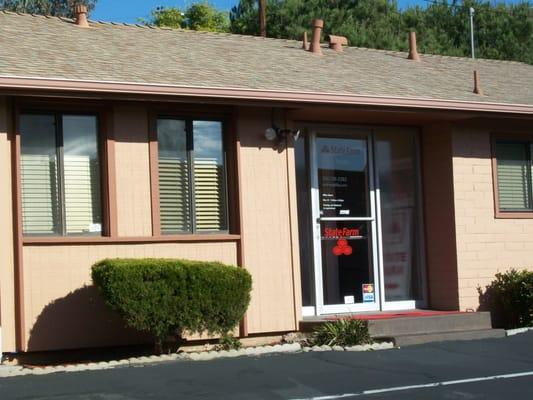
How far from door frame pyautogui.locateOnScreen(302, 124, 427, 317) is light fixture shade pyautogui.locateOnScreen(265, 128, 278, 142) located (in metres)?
1.07

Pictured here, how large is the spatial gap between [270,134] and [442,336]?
3.49 meters

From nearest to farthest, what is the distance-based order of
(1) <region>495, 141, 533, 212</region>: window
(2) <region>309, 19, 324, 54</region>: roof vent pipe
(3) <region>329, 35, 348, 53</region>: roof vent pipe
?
(1) <region>495, 141, 533, 212</region>: window → (2) <region>309, 19, 324, 54</region>: roof vent pipe → (3) <region>329, 35, 348, 53</region>: roof vent pipe

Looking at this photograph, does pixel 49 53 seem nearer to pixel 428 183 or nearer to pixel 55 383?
pixel 55 383

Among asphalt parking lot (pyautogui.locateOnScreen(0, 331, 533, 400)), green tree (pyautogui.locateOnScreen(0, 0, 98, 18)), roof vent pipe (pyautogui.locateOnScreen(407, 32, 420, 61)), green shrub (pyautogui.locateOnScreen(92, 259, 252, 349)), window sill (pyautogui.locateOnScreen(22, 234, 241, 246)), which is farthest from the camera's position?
green tree (pyautogui.locateOnScreen(0, 0, 98, 18))

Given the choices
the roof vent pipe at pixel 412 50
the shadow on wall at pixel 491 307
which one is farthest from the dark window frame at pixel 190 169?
the roof vent pipe at pixel 412 50

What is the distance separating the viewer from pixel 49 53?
11930mm

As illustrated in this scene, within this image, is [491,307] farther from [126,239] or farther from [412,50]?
[126,239]

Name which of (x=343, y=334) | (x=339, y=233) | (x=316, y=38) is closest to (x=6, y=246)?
(x=343, y=334)

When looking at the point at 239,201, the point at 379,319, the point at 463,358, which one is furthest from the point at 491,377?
the point at 239,201

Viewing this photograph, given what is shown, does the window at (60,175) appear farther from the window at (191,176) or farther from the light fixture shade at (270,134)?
the light fixture shade at (270,134)

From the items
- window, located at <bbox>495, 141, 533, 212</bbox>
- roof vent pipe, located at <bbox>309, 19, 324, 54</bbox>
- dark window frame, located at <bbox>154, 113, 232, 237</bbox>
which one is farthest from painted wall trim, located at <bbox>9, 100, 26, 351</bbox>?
window, located at <bbox>495, 141, 533, 212</bbox>

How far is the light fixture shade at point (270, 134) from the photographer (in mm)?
12367

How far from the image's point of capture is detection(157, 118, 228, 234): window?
38.9 ft

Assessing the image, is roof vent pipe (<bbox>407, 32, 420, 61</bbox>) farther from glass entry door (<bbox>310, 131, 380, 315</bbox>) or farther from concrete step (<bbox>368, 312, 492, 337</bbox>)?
concrete step (<bbox>368, 312, 492, 337</bbox>)
